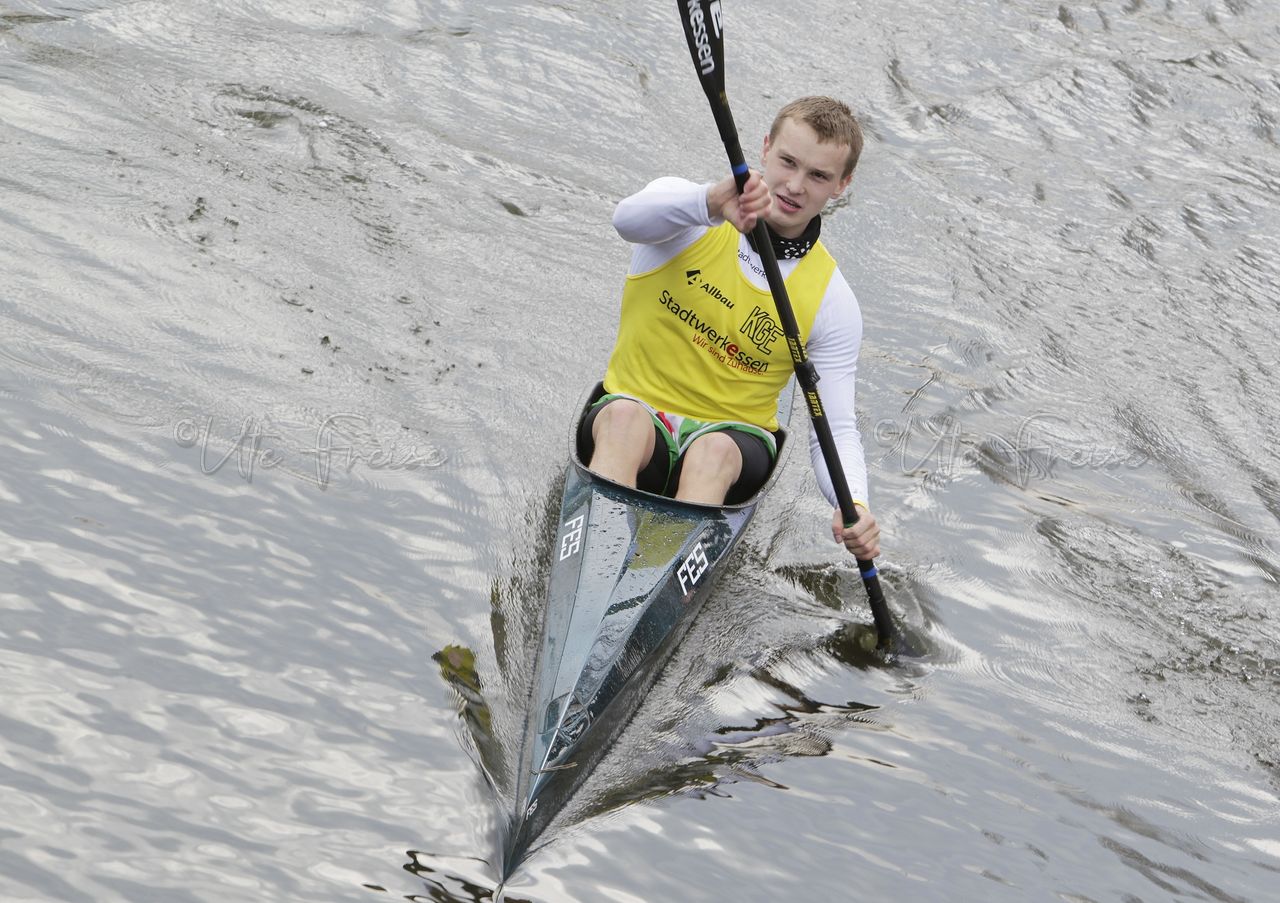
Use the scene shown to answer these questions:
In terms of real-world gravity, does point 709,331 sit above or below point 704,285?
below

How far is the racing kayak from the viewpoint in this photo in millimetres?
3879

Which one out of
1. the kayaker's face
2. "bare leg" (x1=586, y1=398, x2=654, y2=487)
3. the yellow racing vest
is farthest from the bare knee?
the kayaker's face

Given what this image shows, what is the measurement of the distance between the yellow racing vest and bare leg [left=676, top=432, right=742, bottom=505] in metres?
0.19

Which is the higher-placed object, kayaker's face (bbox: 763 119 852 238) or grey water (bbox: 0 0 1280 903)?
kayaker's face (bbox: 763 119 852 238)

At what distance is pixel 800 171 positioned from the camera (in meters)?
4.75

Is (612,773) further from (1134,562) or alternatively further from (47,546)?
(1134,562)

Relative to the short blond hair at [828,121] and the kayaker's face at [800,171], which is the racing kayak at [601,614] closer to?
the kayaker's face at [800,171]

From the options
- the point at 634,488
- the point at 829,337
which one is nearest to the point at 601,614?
the point at 634,488

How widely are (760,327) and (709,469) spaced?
1.89ft

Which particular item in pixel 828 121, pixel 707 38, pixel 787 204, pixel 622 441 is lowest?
pixel 622 441

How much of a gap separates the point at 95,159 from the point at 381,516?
3.53 meters

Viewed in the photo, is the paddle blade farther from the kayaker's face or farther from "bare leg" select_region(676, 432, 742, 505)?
→ "bare leg" select_region(676, 432, 742, 505)

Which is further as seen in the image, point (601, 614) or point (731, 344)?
point (731, 344)

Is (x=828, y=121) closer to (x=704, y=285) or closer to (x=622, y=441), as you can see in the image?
(x=704, y=285)
